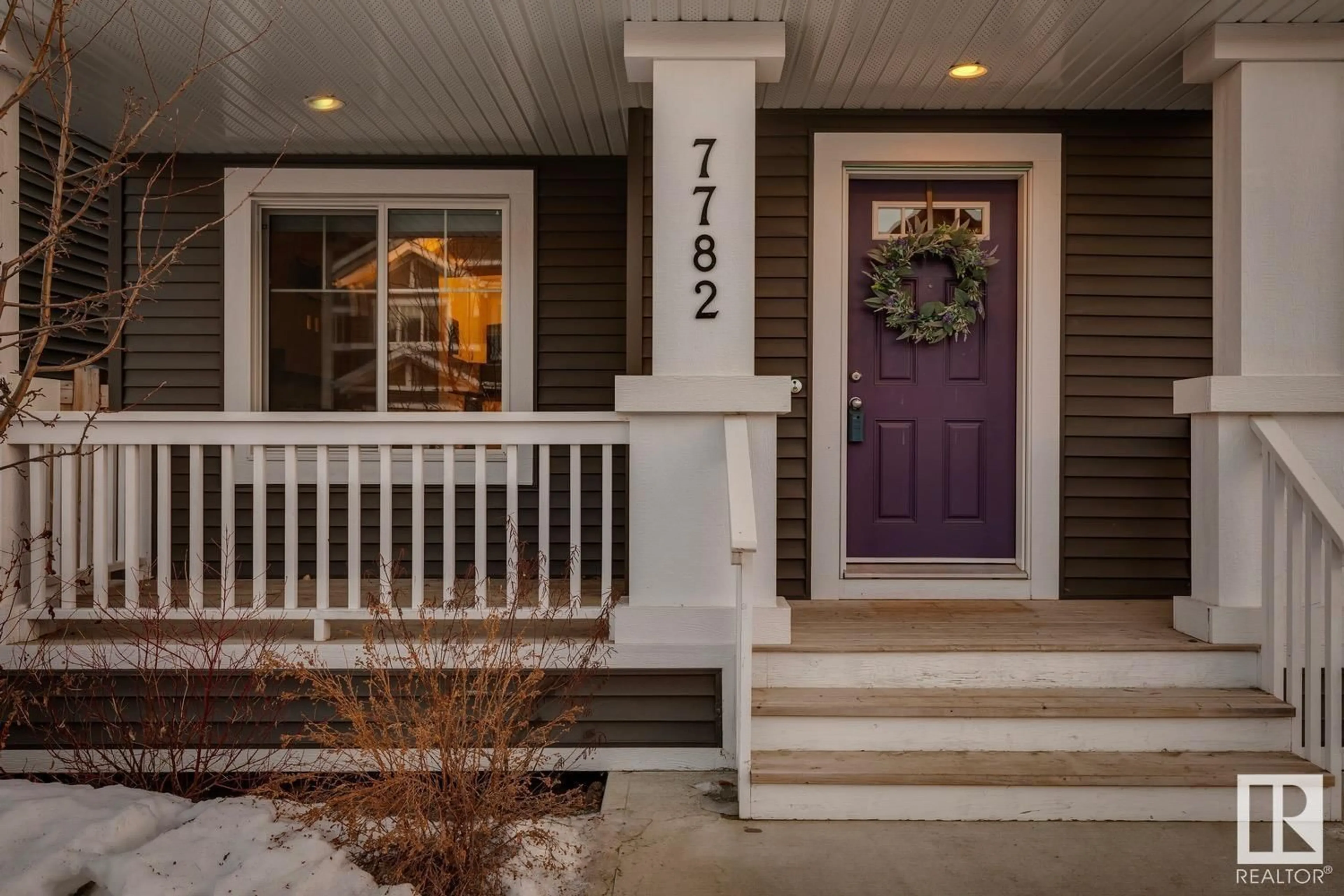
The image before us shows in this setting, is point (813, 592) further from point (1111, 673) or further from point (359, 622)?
point (359, 622)

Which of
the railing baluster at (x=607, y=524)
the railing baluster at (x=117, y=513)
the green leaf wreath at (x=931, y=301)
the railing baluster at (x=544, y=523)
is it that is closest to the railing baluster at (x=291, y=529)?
the railing baluster at (x=544, y=523)

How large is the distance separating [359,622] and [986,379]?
10.3ft

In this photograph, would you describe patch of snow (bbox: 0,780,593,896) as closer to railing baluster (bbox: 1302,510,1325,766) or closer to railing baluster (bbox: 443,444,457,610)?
railing baluster (bbox: 443,444,457,610)

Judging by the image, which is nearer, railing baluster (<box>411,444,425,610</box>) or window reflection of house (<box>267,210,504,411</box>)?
railing baluster (<box>411,444,425,610</box>)

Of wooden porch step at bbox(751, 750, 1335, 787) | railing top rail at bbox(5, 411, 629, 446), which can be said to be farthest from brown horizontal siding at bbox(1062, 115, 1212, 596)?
railing top rail at bbox(5, 411, 629, 446)

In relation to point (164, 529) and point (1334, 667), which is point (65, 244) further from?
point (1334, 667)

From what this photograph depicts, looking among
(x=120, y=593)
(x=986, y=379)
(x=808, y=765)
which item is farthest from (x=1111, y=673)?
(x=120, y=593)

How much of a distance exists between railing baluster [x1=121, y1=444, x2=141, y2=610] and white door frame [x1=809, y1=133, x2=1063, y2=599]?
2877mm

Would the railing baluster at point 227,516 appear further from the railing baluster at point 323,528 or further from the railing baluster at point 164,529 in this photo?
the railing baluster at point 323,528

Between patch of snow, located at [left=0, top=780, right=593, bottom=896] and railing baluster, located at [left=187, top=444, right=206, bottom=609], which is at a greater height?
railing baluster, located at [left=187, top=444, right=206, bottom=609]

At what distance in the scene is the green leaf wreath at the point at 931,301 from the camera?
459cm

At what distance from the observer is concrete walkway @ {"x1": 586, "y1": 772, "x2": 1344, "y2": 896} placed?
2.63 meters

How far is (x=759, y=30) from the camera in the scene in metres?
3.62

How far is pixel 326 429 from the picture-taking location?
359 centimetres
